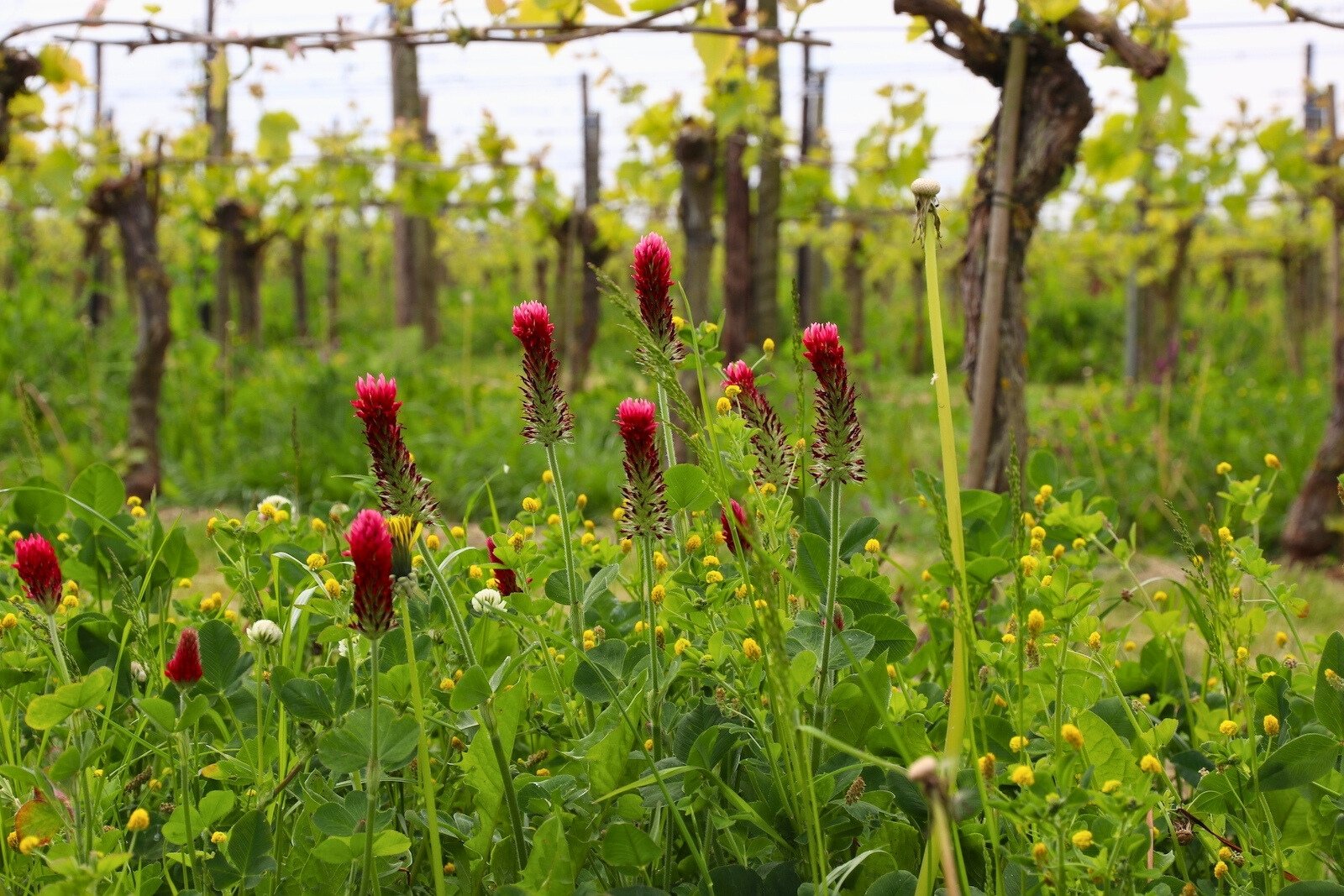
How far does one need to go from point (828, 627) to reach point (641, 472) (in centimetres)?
22

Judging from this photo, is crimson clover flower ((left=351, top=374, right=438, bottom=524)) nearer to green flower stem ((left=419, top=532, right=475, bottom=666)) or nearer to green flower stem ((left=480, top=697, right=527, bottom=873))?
green flower stem ((left=419, top=532, right=475, bottom=666))

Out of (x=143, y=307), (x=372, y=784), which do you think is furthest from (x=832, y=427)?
(x=143, y=307)

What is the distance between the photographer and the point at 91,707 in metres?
1.08

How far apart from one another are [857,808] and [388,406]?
0.56 m

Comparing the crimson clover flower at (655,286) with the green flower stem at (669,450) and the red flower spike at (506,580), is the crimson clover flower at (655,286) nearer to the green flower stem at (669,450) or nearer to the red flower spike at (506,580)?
the green flower stem at (669,450)

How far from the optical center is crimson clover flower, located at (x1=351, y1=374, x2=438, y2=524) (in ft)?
3.13

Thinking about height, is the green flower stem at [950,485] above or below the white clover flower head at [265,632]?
above

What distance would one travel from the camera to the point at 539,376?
1043mm

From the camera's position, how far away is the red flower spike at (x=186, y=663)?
3.66 ft

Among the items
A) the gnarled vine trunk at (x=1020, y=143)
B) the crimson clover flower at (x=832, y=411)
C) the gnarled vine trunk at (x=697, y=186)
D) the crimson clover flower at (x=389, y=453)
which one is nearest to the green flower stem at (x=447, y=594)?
the crimson clover flower at (x=389, y=453)

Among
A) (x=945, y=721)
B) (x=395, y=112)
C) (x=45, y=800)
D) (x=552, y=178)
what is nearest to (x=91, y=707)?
(x=45, y=800)

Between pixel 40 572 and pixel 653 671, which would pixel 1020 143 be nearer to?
pixel 653 671

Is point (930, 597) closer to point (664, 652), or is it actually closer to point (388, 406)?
point (664, 652)

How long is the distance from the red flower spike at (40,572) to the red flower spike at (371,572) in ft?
1.40
